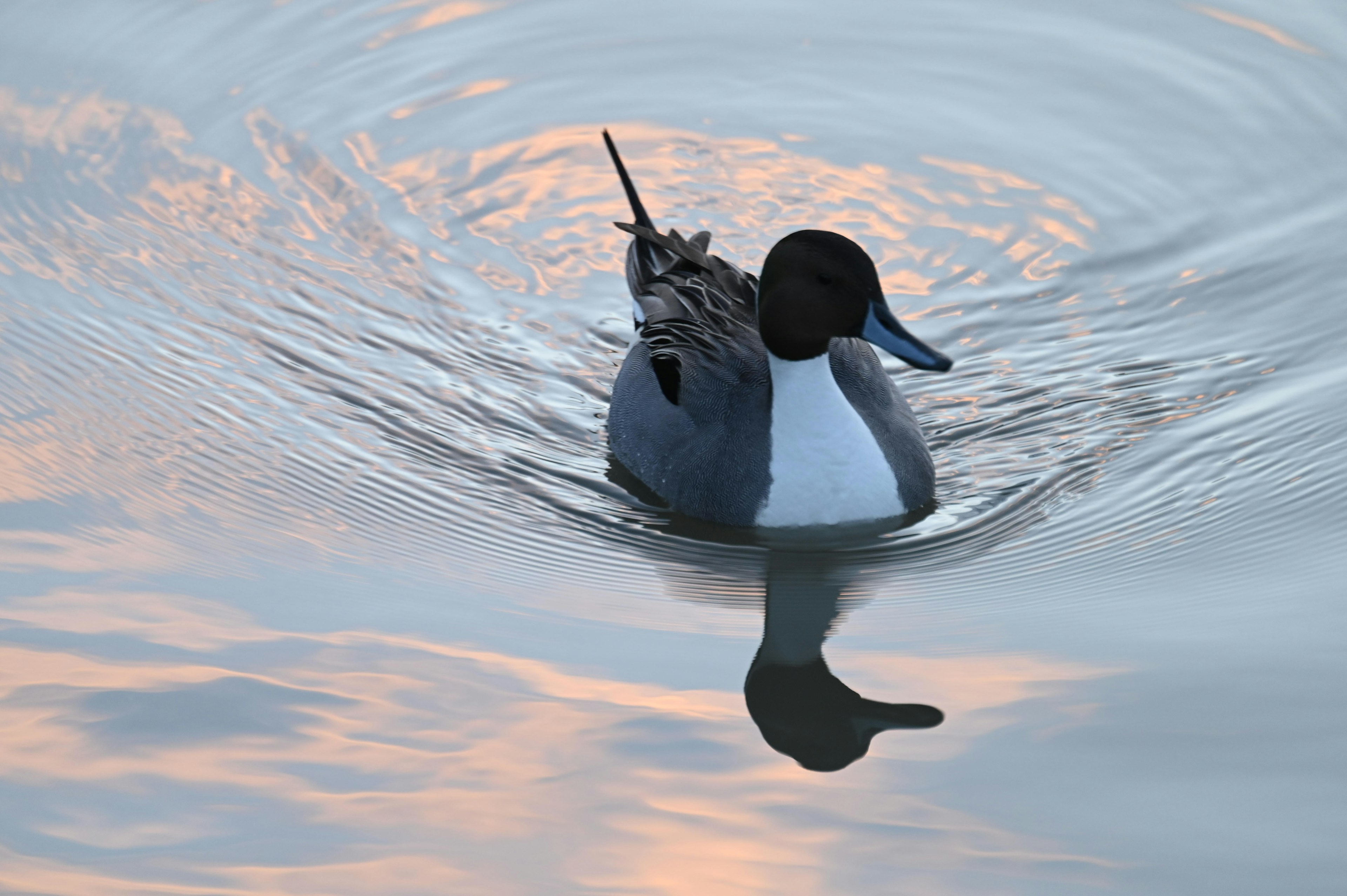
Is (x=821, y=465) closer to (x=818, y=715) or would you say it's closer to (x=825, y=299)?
(x=825, y=299)

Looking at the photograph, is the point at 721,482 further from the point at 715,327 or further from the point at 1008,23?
the point at 1008,23

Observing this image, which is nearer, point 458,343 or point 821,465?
point 821,465

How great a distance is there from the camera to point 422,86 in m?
10.7

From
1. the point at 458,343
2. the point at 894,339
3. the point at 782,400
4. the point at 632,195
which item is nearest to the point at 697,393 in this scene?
the point at 782,400

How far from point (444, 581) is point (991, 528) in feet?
7.01

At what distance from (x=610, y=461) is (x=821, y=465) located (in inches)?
48.9

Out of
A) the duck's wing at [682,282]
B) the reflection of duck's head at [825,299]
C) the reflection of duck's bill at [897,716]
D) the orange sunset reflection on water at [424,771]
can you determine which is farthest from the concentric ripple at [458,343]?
the reflection of duck's bill at [897,716]

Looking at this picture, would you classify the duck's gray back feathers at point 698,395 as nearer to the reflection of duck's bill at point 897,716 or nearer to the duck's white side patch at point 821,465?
the duck's white side patch at point 821,465

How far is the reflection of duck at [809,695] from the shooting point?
16.7ft

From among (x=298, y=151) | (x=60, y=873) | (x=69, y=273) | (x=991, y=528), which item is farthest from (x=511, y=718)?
(x=298, y=151)

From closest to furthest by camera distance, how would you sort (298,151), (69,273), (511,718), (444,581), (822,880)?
(822,880)
(511,718)
(444,581)
(69,273)
(298,151)

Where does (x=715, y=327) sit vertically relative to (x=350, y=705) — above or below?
above

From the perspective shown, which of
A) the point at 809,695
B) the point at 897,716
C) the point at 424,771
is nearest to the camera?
the point at 424,771

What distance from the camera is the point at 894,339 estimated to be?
6.11m
